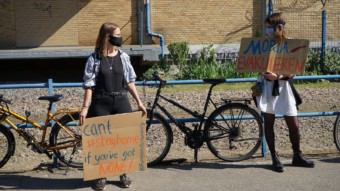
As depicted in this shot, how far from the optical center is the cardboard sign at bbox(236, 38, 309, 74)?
6266 mm

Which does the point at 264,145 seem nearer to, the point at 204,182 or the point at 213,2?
the point at 204,182

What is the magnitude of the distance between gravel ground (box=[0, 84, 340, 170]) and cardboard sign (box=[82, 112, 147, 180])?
143cm

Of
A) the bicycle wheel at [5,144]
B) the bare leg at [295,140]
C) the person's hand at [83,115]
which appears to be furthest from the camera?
the bare leg at [295,140]

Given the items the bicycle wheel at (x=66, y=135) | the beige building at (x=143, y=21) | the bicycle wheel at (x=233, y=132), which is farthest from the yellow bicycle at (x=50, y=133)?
the beige building at (x=143, y=21)

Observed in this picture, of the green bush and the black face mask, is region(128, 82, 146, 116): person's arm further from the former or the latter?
the green bush

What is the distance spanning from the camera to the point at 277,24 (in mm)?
6199

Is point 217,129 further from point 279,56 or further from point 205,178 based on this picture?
point 279,56

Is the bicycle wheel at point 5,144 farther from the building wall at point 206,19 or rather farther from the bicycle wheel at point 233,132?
the building wall at point 206,19

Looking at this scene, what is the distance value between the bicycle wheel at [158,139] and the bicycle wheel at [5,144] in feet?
4.97

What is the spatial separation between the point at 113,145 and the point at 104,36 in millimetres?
1083

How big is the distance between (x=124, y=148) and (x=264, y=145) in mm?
1987

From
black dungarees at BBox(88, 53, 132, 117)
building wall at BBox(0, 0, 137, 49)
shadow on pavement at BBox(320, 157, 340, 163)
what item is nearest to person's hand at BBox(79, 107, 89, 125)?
black dungarees at BBox(88, 53, 132, 117)

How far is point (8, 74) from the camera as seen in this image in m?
17.7

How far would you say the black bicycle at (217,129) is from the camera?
655 centimetres
